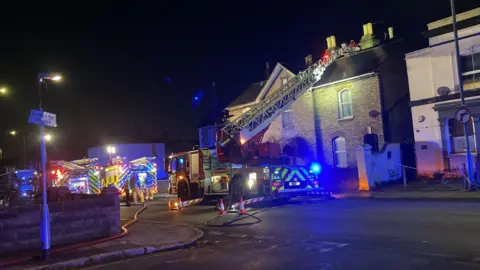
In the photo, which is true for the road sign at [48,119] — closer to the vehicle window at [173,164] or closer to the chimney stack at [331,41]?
the vehicle window at [173,164]

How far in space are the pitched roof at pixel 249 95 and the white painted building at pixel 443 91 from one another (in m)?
15.5

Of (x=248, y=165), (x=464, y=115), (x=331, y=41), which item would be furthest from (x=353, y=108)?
(x=464, y=115)

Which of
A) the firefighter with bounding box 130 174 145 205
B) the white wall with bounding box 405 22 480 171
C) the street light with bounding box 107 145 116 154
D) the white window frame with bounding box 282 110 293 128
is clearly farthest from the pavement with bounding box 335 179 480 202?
the street light with bounding box 107 145 116 154

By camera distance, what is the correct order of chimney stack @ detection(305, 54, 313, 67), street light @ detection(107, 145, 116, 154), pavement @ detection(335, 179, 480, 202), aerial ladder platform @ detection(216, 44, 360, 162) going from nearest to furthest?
pavement @ detection(335, 179, 480, 202) → aerial ladder platform @ detection(216, 44, 360, 162) → chimney stack @ detection(305, 54, 313, 67) → street light @ detection(107, 145, 116, 154)

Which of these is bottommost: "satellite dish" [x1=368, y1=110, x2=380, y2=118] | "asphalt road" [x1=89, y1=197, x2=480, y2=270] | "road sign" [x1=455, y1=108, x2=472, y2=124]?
"asphalt road" [x1=89, y1=197, x2=480, y2=270]

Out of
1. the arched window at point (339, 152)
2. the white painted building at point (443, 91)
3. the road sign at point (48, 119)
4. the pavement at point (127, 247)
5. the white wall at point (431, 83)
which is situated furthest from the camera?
the arched window at point (339, 152)

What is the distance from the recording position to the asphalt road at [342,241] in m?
8.20

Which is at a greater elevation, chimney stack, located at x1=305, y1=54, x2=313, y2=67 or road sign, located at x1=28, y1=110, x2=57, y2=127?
chimney stack, located at x1=305, y1=54, x2=313, y2=67

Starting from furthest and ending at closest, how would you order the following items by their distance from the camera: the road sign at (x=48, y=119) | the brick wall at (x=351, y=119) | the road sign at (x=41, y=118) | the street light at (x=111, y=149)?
the street light at (x=111, y=149) → the brick wall at (x=351, y=119) → the road sign at (x=48, y=119) → the road sign at (x=41, y=118)

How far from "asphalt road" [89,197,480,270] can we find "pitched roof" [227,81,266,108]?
2269 cm

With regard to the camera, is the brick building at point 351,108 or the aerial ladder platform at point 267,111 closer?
the aerial ladder platform at point 267,111

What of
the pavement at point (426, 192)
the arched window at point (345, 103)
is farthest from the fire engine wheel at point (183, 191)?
the arched window at point (345, 103)

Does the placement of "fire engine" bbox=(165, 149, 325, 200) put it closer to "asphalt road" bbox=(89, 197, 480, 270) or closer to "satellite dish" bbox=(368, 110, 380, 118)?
"asphalt road" bbox=(89, 197, 480, 270)

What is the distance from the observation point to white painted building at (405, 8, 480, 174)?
21859mm
